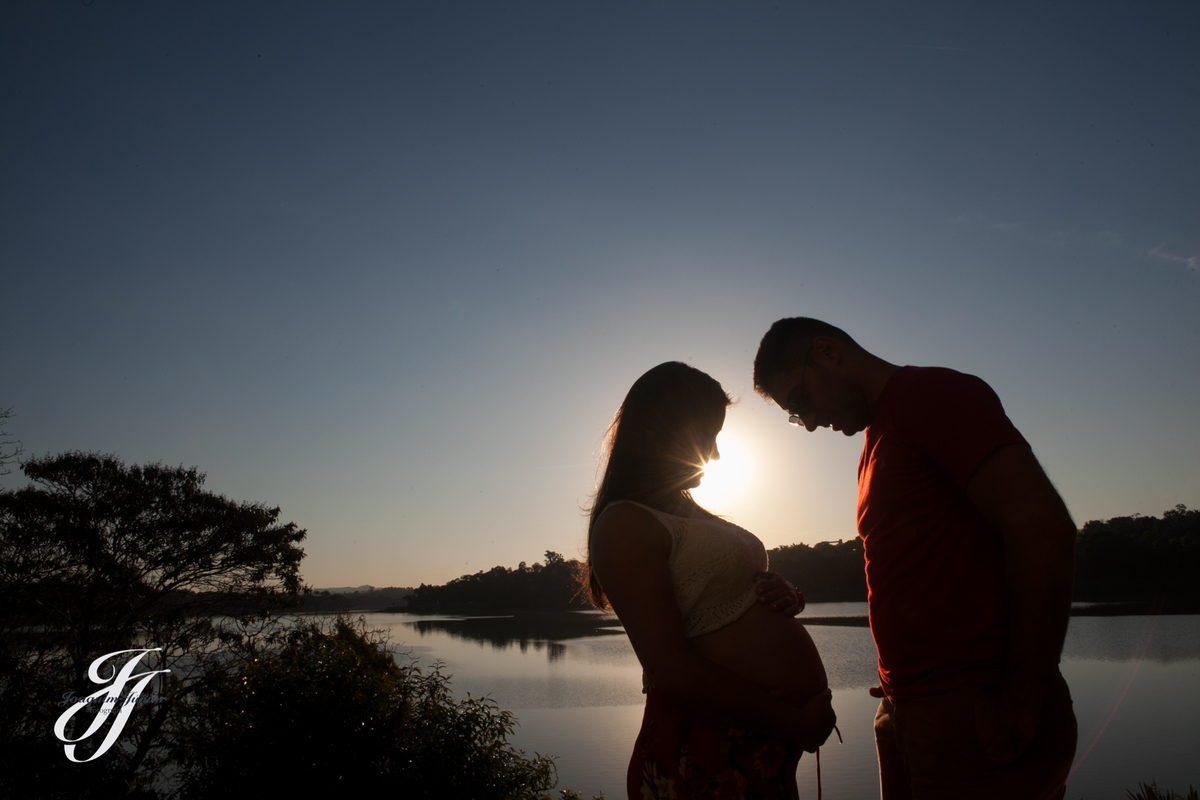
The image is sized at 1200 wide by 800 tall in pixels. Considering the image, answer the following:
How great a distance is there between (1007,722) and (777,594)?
0.55m

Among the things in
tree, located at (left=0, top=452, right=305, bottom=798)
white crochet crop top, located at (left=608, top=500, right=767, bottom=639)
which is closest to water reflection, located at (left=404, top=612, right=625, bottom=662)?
tree, located at (left=0, top=452, right=305, bottom=798)

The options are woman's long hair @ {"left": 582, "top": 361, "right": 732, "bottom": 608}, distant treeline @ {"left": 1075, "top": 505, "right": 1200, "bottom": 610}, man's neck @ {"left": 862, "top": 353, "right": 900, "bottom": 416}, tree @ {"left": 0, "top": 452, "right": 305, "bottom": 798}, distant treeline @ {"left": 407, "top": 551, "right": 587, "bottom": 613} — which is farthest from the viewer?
distant treeline @ {"left": 407, "top": 551, "right": 587, "bottom": 613}

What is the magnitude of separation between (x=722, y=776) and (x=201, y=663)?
58.2ft

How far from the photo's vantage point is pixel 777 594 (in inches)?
61.1

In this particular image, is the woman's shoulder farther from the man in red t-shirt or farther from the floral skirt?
the man in red t-shirt

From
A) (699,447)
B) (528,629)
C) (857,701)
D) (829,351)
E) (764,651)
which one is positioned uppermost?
(829,351)

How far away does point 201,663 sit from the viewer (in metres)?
15.0

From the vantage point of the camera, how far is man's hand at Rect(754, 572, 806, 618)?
155 cm

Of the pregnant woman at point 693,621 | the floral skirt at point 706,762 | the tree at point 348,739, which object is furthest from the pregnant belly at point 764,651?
the tree at point 348,739

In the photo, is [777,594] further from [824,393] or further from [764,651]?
[824,393]

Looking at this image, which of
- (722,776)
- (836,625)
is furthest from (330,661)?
(836,625)

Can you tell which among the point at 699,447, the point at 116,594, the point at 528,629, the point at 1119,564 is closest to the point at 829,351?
the point at 699,447

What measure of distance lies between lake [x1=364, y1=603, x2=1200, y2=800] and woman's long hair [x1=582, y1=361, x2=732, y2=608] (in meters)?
7.99

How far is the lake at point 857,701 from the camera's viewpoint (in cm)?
1532
